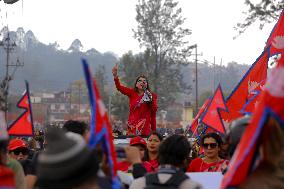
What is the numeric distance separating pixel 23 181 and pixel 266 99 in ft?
7.56

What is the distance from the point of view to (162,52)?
5634 cm

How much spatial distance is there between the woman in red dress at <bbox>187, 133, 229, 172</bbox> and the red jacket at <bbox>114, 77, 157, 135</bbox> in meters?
2.80

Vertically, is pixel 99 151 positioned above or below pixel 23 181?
above

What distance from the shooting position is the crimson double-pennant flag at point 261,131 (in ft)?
11.2

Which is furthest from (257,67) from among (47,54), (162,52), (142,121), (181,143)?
Result: (47,54)

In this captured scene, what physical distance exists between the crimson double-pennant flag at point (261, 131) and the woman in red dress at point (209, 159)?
3324 millimetres

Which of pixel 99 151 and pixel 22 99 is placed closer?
Result: pixel 99 151

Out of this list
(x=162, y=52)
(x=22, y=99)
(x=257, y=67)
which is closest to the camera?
(x=22, y=99)

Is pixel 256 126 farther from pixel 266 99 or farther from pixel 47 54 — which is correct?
pixel 47 54

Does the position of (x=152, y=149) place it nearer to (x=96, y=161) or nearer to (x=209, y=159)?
(x=209, y=159)

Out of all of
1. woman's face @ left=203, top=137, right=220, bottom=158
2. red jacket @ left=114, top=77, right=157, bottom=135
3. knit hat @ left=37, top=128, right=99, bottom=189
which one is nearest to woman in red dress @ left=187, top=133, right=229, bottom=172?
woman's face @ left=203, top=137, right=220, bottom=158

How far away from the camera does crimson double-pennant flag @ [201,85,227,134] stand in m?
9.01

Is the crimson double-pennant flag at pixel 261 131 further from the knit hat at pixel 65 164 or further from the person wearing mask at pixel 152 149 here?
the person wearing mask at pixel 152 149

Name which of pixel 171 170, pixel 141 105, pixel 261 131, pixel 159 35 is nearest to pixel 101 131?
pixel 171 170
